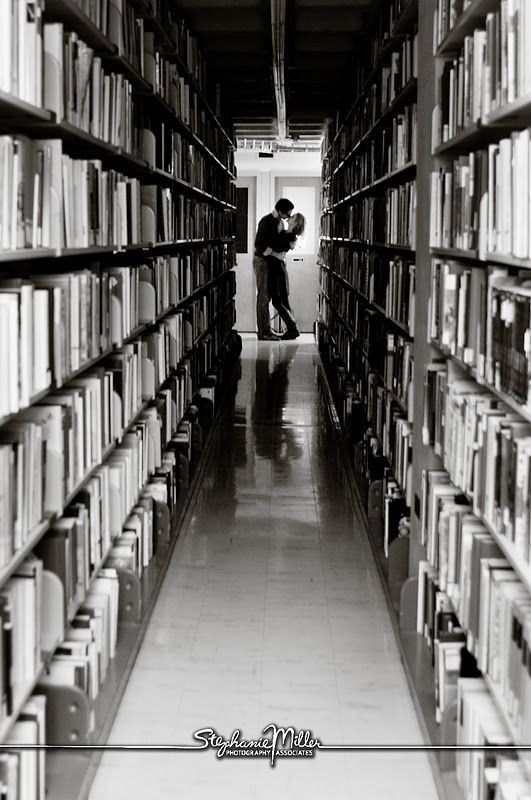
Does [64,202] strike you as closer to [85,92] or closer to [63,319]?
[63,319]

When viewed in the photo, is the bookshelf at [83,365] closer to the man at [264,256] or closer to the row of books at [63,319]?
the row of books at [63,319]

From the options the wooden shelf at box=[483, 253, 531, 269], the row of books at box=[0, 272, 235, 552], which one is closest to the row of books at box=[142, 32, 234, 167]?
the row of books at box=[0, 272, 235, 552]

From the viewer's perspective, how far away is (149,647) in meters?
3.69

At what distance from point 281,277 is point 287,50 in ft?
20.1

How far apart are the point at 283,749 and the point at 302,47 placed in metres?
6.39

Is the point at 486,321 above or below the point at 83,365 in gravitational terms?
above

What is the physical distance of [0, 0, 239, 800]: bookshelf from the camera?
2.41 metres

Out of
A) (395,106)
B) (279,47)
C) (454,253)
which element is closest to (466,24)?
(454,253)

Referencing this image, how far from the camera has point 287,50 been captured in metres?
8.47

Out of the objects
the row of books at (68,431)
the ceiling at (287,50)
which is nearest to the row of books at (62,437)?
the row of books at (68,431)

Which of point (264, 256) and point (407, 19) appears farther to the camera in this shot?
point (264, 256)

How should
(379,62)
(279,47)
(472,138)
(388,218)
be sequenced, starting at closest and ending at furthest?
(472,138), (388,218), (379,62), (279,47)

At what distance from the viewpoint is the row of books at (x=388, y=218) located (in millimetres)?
4434

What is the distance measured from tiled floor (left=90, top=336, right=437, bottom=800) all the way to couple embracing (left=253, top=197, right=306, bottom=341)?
27.8 ft
